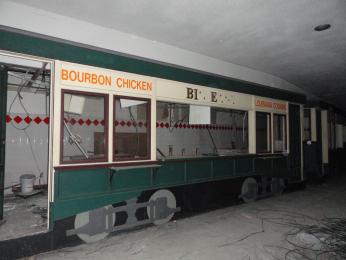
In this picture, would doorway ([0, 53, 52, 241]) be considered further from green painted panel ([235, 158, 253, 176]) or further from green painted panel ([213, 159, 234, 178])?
green painted panel ([235, 158, 253, 176])

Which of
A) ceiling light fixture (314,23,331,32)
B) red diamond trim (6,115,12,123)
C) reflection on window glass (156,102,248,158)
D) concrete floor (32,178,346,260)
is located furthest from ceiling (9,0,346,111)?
concrete floor (32,178,346,260)

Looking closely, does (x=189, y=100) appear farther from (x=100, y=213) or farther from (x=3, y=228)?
(x=3, y=228)

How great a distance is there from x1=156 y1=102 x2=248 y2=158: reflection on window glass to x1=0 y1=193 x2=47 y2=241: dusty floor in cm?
289

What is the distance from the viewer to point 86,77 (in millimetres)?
3422

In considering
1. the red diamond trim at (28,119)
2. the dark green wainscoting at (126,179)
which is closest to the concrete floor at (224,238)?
the dark green wainscoting at (126,179)

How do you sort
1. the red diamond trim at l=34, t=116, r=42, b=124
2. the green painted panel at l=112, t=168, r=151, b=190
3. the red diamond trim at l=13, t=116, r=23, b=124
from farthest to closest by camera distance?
the red diamond trim at l=34, t=116, r=42, b=124, the red diamond trim at l=13, t=116, r=23, b=124, the green painted panel at l=112, t=168, r=151, b=190

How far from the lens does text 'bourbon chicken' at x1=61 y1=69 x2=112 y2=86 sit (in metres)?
3.28

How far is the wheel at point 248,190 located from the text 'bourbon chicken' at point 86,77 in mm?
3699

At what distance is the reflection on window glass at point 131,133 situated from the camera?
402cm

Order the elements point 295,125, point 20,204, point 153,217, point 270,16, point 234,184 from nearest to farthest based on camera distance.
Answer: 1. point 270,16
2. point 153,217
3. point 20,204
4. point 234,184
5. point 295,125

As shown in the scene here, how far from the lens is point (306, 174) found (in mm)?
7648

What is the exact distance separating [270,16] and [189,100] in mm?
1854

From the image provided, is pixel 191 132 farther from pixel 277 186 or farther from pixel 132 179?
pixel 132 179

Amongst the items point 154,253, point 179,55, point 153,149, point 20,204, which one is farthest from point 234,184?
point 20,204
